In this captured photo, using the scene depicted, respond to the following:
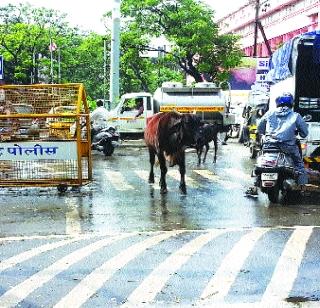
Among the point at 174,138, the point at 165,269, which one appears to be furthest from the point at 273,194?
the point at 165,269

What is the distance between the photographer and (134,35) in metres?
39.2

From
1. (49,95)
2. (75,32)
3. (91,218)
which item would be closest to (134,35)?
(75,32)

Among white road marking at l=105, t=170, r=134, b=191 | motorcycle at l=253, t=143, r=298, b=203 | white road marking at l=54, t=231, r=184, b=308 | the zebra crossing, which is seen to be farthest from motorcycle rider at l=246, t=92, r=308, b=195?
white road marking at l=54, t=231, r=184, b=308

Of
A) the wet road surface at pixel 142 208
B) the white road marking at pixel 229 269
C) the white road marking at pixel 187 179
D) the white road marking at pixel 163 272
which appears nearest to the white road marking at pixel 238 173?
the wet road surface at pixel 142 208

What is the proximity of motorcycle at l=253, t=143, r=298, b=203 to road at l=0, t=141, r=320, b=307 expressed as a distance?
28 centimetres

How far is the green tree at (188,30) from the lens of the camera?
38.0m

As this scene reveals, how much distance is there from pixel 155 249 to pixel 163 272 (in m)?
0.97

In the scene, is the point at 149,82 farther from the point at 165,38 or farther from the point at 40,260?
the point at 40,260

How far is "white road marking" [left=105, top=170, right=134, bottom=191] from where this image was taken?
1271cm

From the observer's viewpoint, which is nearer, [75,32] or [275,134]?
[275,134]

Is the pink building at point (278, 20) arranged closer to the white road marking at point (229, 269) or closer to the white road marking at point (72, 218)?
the white road marking at point (72, 218)

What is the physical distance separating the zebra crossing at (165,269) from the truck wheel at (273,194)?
7.70 feet

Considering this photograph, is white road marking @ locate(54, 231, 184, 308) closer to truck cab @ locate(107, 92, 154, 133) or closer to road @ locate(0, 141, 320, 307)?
road @ locate(0, 141, 320, 307)

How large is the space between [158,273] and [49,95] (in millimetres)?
6904
